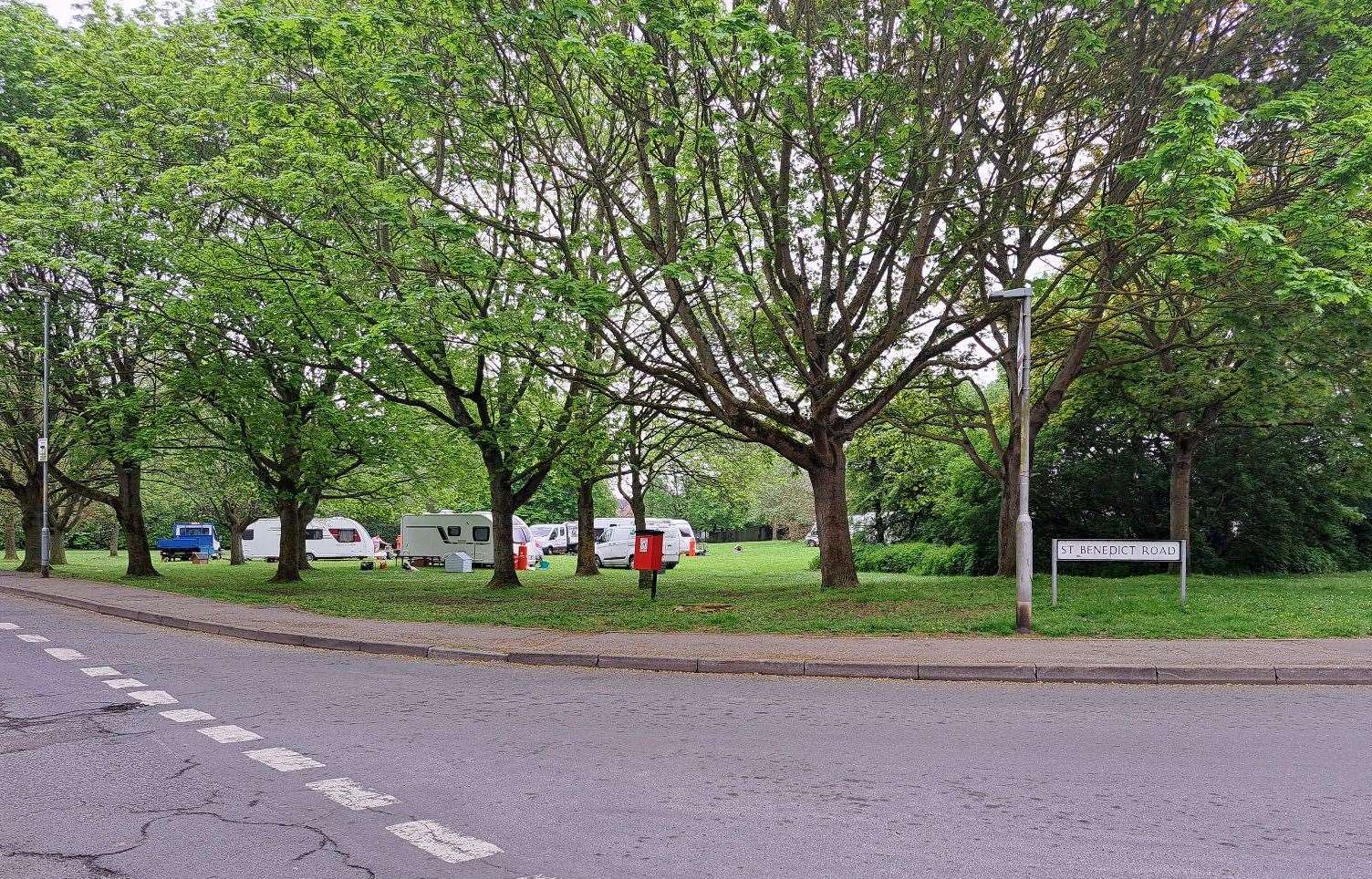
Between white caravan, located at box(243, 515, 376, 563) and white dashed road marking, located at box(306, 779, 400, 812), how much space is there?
1775 inches

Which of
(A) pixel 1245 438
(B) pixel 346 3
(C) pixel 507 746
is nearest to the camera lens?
(C) pixel 507 746

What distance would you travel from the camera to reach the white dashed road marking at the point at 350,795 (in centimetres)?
532

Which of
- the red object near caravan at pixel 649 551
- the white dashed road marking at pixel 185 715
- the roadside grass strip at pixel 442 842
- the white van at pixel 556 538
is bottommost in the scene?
the white van at pixel 556 538

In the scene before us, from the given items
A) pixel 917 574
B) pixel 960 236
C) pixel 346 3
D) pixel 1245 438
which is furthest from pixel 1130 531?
pixel 346 3

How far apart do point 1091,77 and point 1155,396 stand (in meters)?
8.41

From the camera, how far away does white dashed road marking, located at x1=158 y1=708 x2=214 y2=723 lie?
7684 mm

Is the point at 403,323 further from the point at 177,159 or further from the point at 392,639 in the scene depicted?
the point at 177,159

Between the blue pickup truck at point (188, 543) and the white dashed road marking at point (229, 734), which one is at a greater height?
the white dashed road marking at point (229, 734)

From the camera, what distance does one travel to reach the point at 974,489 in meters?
28.4

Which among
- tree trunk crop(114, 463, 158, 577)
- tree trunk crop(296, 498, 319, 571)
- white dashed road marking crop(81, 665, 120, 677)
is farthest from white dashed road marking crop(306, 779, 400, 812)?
tree trunk crop(114, 463, 158, 577)

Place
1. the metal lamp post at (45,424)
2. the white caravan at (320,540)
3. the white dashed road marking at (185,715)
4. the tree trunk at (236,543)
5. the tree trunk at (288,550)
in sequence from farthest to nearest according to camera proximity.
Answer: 1. the white caravan at (320,540)
2. the tree trunk at (236,543)
3. the tree trunk at (288,550)
4. the metal lamp post at (45,424)
5. the white dashed road marking at (185,715)

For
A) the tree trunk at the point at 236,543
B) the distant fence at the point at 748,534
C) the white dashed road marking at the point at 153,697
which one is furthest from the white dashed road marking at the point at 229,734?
the distant fence at the point at 748,534

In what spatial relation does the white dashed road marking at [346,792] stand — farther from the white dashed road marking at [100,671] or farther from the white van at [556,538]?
the white van at [556,538]

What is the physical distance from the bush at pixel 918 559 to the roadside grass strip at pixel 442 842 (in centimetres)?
2421
